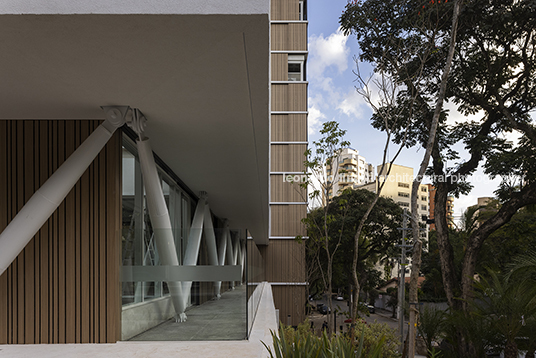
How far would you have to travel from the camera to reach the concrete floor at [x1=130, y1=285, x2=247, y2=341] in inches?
228

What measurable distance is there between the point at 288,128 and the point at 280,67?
390 cm

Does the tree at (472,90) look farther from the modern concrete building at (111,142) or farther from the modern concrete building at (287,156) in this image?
the modern concrete building at (111,142)

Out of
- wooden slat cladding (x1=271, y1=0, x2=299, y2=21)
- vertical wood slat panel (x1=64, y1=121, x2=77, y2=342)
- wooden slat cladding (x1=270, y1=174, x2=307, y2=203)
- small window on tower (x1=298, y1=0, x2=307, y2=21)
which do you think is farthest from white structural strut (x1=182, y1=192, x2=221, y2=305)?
small window on tower (x1=298, y1=0, x2=307, y2=21)

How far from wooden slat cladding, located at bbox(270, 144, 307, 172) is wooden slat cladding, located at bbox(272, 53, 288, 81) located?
169 inches

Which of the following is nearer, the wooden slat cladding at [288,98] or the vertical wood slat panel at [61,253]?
the vertical wood slat panel at [61,253]

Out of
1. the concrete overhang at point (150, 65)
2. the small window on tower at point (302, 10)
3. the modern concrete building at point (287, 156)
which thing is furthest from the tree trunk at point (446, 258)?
the small window on tower at point (302, 10)

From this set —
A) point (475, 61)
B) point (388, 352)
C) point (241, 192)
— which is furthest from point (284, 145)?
point (388, 352)

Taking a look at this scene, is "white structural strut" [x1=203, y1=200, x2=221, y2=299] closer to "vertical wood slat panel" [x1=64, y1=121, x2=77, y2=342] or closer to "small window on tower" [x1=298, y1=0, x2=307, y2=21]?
"vertical wood slat panel" [x1=64, y1=121, x2=77, y2=342]

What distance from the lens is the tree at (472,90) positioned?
56.4 ft

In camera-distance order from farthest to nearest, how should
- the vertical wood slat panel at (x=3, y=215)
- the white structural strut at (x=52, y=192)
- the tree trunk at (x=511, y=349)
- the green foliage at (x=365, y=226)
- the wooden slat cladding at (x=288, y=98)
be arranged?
the green foliage at (x=365, y=226), the wooden slat cladding at (x=288, y=98), the tree trunk at (x=511, y=349), the vertical wood slat panel at (x=3, y=215), the white structural strut at (x=52, y=192)

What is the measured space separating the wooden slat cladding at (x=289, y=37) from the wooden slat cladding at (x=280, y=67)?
1.86 feet

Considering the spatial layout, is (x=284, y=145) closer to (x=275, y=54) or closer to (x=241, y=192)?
(x=275, y=54)

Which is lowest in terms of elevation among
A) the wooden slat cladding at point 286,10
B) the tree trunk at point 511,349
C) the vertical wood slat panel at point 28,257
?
the tree trunk at point 511,349

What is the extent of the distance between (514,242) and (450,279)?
487cm
